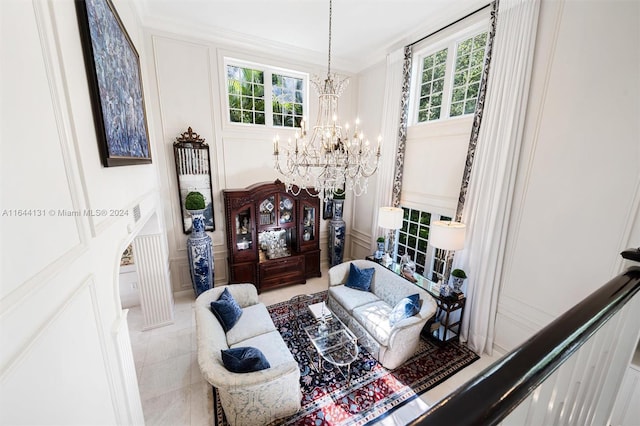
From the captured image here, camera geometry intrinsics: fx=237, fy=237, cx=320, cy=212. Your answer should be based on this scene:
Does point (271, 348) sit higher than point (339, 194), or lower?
lower

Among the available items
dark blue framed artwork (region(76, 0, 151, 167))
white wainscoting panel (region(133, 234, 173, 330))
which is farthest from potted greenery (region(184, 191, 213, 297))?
dark blue framed artwork (region(76, 0, 151, 167))

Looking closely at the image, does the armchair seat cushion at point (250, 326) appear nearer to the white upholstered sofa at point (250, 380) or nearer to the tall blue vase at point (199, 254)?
the white upholstered sofa at point (250, 380)

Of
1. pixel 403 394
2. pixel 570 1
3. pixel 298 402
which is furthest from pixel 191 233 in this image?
pixel 570 1

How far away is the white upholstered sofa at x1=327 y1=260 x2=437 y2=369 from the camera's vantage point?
110 inches

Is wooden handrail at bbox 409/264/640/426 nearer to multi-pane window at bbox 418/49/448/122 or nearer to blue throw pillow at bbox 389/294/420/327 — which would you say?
blue throw pillow at bbox 389/294/420/327

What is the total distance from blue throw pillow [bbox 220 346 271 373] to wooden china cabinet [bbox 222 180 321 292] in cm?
226

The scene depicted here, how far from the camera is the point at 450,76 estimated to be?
11.3 ft

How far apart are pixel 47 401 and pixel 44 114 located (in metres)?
1.08

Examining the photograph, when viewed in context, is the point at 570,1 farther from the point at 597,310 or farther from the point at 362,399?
the point at 362,399

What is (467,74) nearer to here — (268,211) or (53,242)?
(268,211)

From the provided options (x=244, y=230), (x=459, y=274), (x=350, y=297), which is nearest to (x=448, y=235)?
(x=459, y=274)

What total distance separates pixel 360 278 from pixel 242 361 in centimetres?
220

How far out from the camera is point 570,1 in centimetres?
225

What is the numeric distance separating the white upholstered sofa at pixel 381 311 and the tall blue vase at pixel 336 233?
1188 mm
